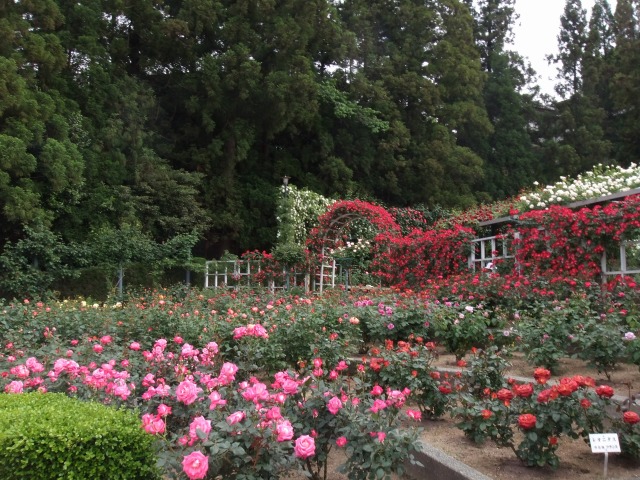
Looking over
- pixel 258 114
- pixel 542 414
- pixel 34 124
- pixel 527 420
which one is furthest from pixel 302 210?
pixel 527 420

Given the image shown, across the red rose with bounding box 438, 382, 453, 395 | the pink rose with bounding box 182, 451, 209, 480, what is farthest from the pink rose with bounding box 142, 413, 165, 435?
the red rose with bounding box 438, 382, 453, 395

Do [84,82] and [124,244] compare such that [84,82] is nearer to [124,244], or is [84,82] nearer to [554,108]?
[124,244]

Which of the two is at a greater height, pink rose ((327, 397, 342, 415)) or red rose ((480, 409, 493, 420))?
pink rose ((327, 397, 342, 415))

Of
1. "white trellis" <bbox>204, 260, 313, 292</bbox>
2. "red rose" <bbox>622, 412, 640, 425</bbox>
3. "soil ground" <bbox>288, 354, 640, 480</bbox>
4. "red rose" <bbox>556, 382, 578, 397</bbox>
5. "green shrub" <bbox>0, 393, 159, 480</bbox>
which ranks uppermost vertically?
"white trellis" <bbox>204, 260, 313, 292</bbox>

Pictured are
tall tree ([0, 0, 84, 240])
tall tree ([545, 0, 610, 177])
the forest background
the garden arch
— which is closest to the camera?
the garden arch

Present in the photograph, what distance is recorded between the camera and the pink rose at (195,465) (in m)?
1.72

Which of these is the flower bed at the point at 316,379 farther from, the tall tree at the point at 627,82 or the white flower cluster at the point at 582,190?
the tall tree at the point at 627,82

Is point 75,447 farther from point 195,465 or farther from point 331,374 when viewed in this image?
point 331,374

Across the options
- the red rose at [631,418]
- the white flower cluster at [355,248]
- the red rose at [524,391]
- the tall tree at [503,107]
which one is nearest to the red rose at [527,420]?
the red rose at [524,391]

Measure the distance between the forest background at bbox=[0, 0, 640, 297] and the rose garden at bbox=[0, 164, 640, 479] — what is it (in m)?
7.19

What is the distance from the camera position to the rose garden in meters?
2.10

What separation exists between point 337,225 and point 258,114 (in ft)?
19.9

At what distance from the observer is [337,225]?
1198cm

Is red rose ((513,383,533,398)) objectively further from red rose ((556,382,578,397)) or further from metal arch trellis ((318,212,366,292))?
metal arch trellis ((318,212,366,292))
